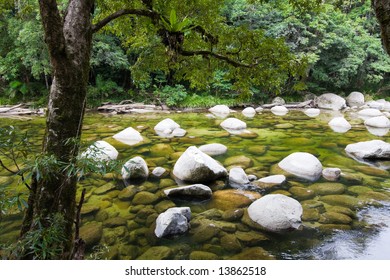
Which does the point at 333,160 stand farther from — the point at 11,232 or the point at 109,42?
the point at 109,42

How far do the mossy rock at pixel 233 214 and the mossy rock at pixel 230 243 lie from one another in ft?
1.32

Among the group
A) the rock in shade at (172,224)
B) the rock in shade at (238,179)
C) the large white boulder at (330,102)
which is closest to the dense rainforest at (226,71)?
the large white boulder at (330,102)

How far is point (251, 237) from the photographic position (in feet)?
12.6

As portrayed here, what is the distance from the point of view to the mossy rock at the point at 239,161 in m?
6.62

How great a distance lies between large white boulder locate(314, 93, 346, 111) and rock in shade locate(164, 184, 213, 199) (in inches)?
608

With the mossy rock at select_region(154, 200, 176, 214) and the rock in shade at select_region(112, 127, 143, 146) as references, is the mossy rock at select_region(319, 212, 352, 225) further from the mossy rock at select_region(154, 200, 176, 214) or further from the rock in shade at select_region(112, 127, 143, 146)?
the rock in shade at select_region(112, 127, 143, 146)

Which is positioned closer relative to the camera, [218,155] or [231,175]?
[231,175]

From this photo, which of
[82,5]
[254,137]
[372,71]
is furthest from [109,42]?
[372,71]

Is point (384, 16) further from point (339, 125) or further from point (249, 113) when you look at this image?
point (249, 113)

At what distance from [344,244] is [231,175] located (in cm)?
237

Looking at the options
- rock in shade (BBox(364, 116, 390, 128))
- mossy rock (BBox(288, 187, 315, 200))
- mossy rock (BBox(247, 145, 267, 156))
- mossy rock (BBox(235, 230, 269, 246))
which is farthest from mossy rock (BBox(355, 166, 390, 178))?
rock in shade (BBox(364, 116, 390, 128))

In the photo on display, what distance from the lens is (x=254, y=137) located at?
948 centimetres

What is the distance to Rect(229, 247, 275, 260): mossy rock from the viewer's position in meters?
3.47

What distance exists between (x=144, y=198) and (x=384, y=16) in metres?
4.11
